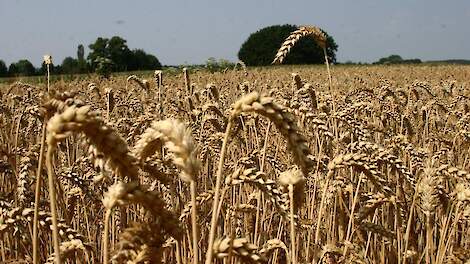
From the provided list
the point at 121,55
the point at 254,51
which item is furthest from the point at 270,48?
the point at 121,55

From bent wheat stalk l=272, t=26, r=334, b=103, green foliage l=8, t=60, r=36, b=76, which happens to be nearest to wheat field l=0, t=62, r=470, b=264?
bent wheat stalk l=272, t=26, r=334, b=103

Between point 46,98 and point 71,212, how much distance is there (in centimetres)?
157

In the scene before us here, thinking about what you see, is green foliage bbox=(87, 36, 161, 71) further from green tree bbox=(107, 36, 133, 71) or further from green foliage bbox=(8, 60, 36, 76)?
green foliage bbox=(8, 60, 36, 76)

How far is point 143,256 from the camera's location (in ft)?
3.68

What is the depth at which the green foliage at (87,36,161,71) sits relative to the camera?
4670 centimetres

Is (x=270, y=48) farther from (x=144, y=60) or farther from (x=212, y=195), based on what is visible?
(x=212, y=195)

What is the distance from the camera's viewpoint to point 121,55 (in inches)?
2170

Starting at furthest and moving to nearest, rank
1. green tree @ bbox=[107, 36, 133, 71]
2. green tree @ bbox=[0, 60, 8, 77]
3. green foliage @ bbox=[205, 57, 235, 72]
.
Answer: green tree @ bbox=[107, 36, 133, 71]
green tree @ bbox=[0, 60, 8, 77]
green foliage @ bbox=[205, 57, 235, 72]

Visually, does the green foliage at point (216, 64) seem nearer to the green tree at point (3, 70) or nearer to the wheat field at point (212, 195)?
the wheat field at point (212, 195)

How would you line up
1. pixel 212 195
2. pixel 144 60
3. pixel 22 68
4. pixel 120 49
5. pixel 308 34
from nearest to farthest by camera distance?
pixel 212 195, pixel 308 34, pixel 22 68, pixel 120 49, pixel 144 60

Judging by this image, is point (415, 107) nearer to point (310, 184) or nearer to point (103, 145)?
point (310, 184)

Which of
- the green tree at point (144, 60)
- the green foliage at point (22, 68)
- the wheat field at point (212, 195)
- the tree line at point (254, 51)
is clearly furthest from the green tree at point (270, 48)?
the wheat field at point (212, 195)

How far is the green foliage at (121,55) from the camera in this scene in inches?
1839

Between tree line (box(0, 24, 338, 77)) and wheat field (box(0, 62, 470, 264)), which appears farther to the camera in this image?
tree line (box(0, 24, 338, 77))
